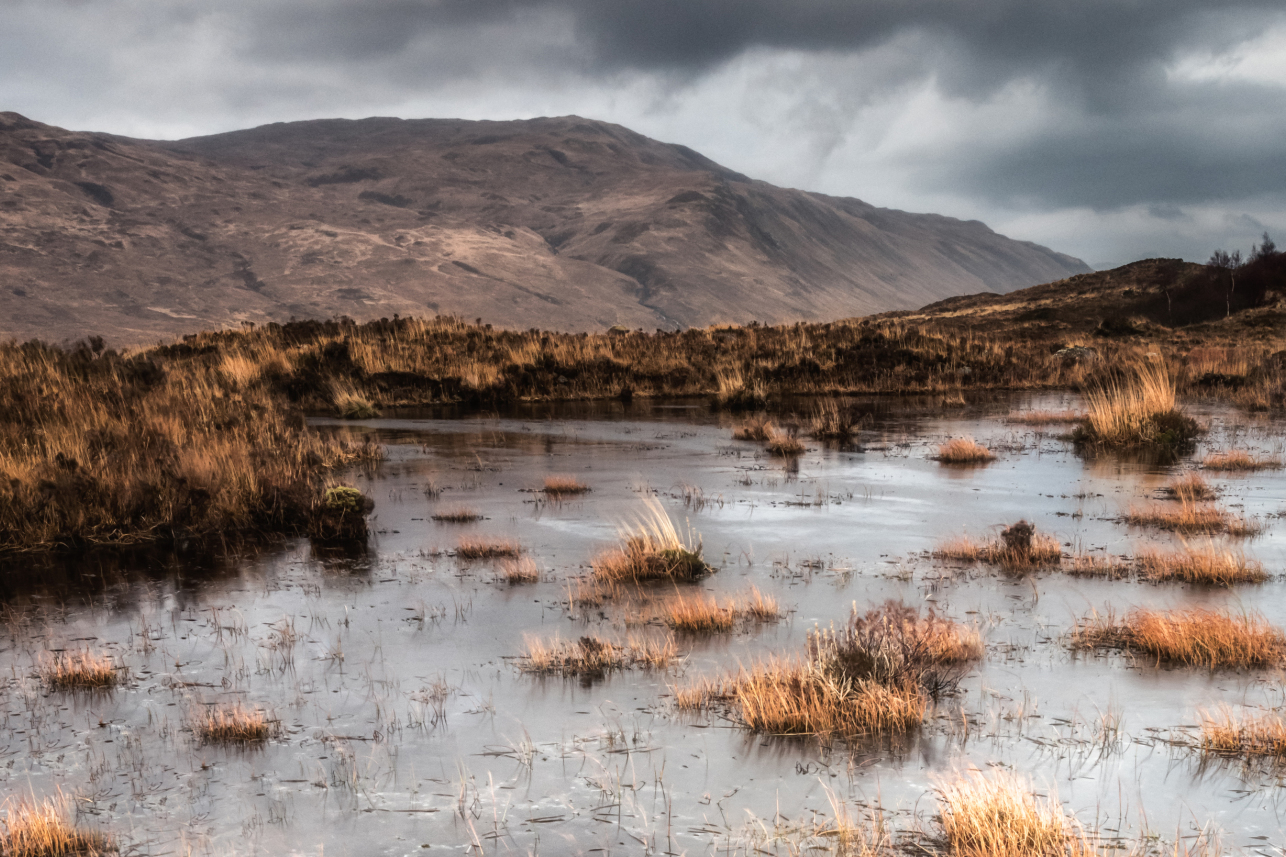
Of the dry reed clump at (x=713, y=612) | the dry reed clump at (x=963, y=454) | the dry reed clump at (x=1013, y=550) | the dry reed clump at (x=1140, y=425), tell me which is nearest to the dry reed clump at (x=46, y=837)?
the dry reed clump at (x=713, y=612)

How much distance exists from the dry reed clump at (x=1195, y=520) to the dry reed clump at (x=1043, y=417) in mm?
10295

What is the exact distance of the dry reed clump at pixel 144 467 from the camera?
34.7 feet

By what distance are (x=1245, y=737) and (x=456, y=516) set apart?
844cm

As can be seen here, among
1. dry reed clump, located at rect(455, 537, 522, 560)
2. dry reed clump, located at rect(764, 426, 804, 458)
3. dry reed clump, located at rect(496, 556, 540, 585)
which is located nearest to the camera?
dry reed clump, located at rect(496, 556, 540, 585)

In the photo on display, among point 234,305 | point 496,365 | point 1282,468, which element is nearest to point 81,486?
point 1282,468

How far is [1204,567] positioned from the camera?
8.83 meters

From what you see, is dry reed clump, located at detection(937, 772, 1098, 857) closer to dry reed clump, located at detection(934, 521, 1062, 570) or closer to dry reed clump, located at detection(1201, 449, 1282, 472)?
dry reed clump, located at detection(934, 521, 1062, 570)

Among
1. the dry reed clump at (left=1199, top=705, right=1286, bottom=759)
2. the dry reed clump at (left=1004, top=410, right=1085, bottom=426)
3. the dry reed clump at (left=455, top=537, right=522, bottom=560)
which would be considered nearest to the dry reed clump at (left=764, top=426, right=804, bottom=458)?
the dry reed clump at (left=1004, top=410, right=1085, bottom=426)

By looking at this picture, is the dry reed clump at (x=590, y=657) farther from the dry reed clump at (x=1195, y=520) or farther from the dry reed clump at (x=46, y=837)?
the dry reed clump at (x=1195, y=520)

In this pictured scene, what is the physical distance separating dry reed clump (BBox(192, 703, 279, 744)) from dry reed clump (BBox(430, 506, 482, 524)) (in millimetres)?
5968

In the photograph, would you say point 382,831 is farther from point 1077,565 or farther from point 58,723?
point 1077,565

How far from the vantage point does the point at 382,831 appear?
4.54m

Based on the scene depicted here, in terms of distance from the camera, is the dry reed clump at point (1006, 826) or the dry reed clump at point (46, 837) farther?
the dry reed clump at point (46, 837)

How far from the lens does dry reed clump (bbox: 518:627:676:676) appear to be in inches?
261
